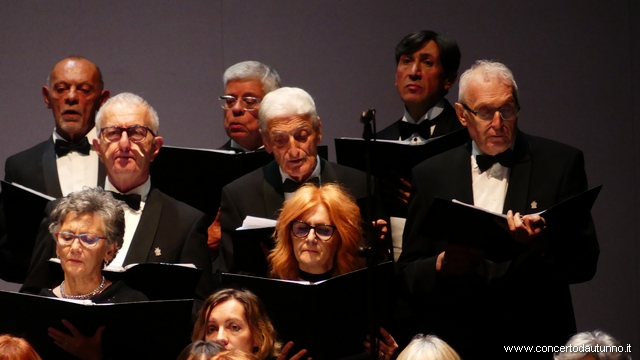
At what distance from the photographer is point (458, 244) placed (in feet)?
12.8

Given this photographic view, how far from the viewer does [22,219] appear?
443 centimetres

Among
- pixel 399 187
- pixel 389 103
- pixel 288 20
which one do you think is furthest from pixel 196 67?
pixel 399 187

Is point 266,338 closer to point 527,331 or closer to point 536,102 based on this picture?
point 527,331

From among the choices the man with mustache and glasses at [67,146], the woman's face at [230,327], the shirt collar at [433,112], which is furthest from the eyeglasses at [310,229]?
the man with mustache and glasses at [67,146]

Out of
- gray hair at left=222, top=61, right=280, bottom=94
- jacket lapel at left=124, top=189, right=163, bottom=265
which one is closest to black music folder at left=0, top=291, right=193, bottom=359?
jacket lapel at left=124, top=189, right=163, bottom=265

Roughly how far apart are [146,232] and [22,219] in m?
0.52

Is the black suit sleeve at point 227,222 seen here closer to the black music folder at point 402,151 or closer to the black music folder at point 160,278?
the black music folder at point 160,278

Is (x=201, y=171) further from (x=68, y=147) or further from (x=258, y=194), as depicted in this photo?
(x=68, y=147)

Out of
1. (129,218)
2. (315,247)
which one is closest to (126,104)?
(129,218)

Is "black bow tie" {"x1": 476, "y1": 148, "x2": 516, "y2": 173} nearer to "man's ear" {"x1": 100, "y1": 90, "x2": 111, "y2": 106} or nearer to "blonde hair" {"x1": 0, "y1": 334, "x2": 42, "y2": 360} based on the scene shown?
"blonde hair" {"x1": 0, "y1": 334, "x2": 42, "y2": 360}

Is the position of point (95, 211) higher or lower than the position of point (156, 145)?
lower

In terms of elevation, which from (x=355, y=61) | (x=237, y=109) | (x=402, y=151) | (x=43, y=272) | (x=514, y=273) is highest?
(x=355, y=61)

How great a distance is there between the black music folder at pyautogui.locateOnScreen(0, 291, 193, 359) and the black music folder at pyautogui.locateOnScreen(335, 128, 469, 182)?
114 cm

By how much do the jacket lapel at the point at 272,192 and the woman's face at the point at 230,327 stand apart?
0.64 meters
